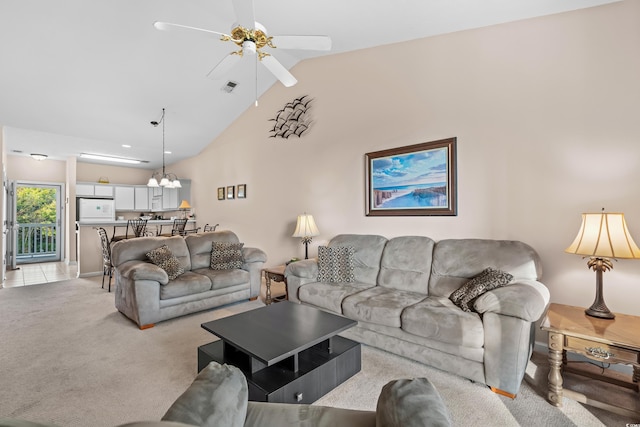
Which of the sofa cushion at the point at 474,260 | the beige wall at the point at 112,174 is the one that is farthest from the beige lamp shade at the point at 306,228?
the beige wall at the point at 112,174

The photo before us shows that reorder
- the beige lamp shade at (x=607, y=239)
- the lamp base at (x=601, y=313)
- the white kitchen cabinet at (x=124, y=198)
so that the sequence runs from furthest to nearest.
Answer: the white kitchen cabinet at (x=124, y=198)
the lamp base at (x=601, y=313)
the beige lamp shade at (x=607, y=239)

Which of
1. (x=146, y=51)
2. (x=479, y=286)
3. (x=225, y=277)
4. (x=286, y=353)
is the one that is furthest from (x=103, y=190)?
(x=479, y=286)

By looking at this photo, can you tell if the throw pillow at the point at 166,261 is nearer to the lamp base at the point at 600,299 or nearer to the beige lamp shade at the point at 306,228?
the beige lamp shade at the point at 306,228

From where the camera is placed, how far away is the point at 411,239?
328 cm

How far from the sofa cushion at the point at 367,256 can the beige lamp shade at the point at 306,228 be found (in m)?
0.57

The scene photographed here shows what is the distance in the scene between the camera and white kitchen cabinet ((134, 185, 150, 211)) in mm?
8133

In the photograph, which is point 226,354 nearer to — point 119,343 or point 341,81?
point 119,343

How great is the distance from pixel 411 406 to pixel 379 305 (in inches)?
67.9

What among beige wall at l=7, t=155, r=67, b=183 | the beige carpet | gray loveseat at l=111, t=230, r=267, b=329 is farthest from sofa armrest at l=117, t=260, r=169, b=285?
beige wall at l=7, t=155, r=67, b=183

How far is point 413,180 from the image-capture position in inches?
136

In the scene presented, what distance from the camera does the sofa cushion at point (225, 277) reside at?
12.5ft

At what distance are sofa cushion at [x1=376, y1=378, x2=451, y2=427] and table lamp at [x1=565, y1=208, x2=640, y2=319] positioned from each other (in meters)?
1.83

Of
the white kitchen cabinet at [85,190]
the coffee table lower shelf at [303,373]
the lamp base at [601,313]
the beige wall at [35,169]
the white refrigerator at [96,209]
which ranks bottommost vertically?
the coffee table lower shelf at [303,373]

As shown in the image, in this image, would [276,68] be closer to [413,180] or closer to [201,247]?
[413,180]
